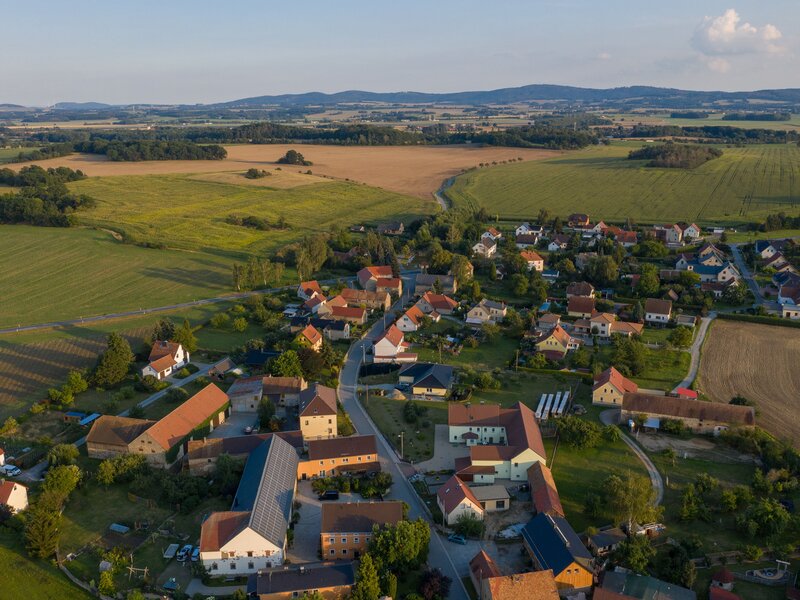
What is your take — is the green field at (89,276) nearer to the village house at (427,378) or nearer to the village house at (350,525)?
the village house at (427,378)

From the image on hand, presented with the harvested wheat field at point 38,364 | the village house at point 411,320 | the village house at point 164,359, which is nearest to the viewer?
the harvested wheat field at point 38,364

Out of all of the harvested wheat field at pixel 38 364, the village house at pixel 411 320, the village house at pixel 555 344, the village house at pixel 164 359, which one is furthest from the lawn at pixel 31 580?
the village house at pixel 555 344

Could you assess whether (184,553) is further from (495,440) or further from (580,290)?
(580,290)

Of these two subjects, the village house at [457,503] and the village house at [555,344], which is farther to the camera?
the village house at [555,344]

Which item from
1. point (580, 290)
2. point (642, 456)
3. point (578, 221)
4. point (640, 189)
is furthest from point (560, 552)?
point (640, 189)

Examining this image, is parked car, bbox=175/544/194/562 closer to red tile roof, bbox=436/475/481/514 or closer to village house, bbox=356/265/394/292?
red tile roof, bbox=436/475/481/514
